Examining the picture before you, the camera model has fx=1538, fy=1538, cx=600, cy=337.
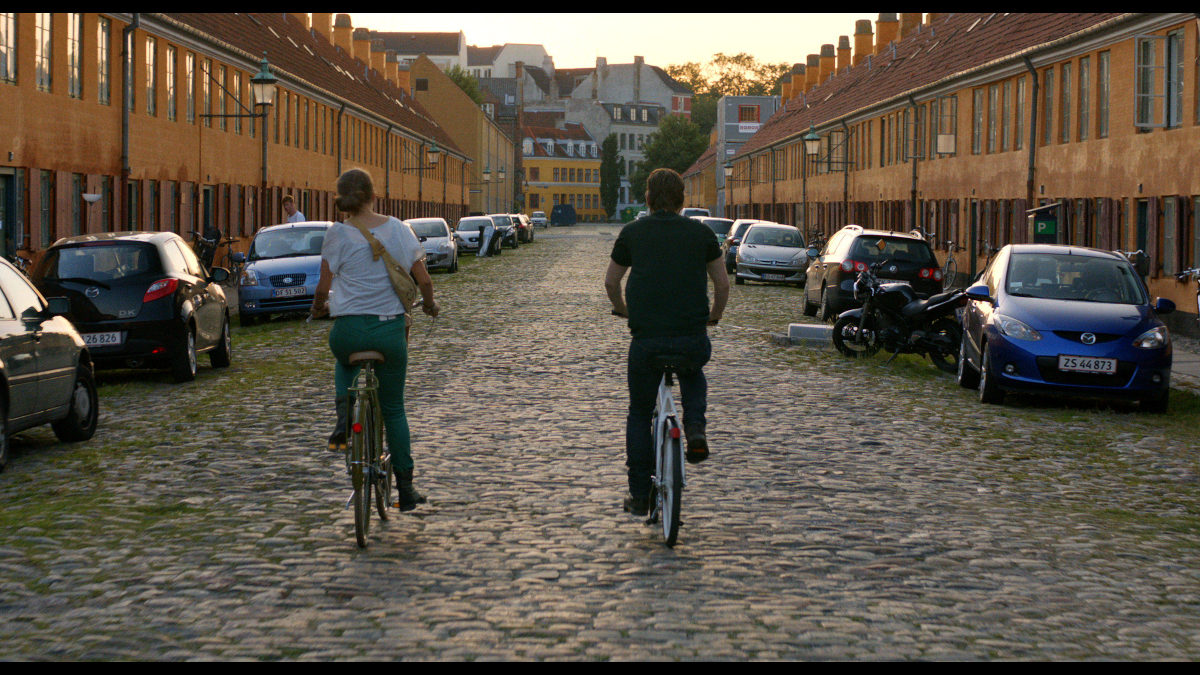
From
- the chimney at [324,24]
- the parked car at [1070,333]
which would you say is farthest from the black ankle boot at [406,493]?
the chimney at [324,24]

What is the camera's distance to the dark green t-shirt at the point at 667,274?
7.54 m

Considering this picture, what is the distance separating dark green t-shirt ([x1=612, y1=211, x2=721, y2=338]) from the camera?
7539 millimetres

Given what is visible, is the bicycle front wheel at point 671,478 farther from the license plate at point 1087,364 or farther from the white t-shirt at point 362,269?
the license plate at point 1087,364

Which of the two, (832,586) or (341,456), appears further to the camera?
(341,456)

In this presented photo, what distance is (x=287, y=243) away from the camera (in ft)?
81.1

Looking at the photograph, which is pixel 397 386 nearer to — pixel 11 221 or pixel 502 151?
pixel 11 221

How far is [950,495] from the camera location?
912cm

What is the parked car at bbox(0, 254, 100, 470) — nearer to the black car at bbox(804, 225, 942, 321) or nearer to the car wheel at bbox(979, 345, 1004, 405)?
the car wheel at bbox(979, 345, 1004, 405)

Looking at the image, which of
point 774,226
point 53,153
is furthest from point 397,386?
point 774,226

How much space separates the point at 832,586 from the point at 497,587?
56.8 inches

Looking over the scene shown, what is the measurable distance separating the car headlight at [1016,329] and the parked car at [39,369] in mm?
8069

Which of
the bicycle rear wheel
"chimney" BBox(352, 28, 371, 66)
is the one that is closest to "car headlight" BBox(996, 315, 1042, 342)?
the bicycle rear wheel

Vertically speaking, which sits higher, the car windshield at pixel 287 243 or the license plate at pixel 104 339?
the car windshield at pixel 287 243

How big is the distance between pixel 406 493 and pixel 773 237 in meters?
30.0
